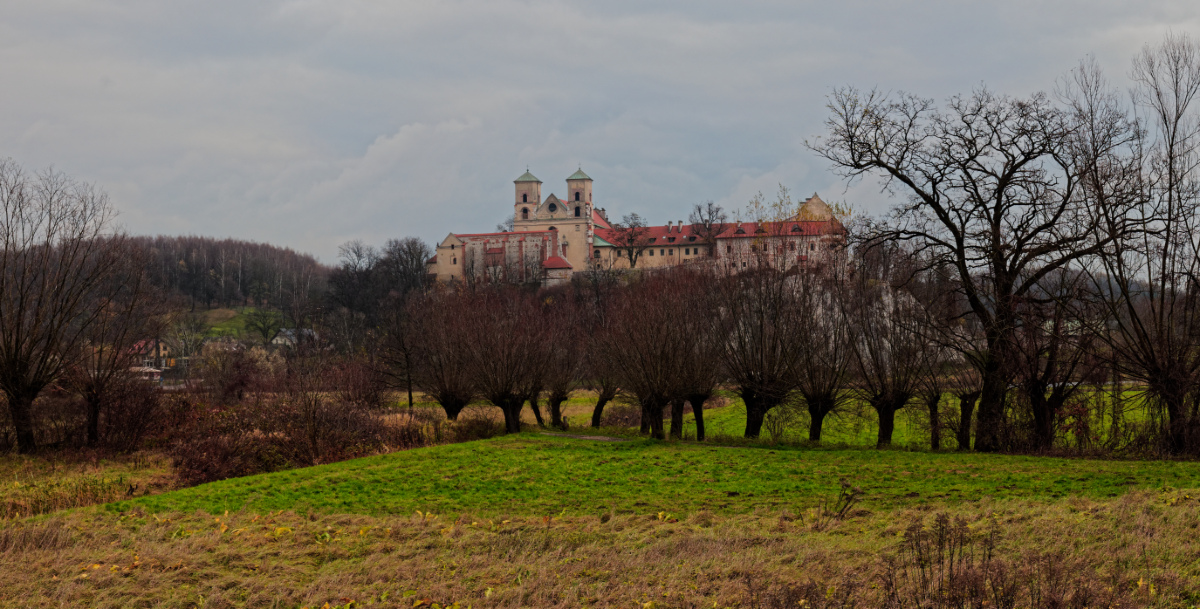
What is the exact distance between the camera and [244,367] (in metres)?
45.1

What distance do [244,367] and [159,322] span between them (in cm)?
1694

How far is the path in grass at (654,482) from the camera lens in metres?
15.9

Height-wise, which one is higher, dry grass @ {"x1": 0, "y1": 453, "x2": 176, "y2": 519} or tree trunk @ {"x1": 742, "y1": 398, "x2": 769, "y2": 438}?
tree trunk @ {"x1": 742, "y1": 398, "x2": 769, "y2": 438}

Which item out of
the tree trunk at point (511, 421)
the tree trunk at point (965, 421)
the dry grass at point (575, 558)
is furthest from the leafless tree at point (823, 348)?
the dry grass at point (575, 558)

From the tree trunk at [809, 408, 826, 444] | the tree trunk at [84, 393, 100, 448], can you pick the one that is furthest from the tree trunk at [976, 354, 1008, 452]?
the tree trunk at [84, 393, 100, 448]

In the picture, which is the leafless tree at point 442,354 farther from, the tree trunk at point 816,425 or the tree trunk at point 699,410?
the tree trunk at point 816,425

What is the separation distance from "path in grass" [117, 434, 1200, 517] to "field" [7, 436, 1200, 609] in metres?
0.11

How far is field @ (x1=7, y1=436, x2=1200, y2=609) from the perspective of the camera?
9562 millimetres

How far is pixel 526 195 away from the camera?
122250 mm

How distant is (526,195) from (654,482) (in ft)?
348

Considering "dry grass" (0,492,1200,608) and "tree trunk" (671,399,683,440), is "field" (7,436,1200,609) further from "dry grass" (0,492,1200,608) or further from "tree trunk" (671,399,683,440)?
"tree trunk" (671,399,683,440)

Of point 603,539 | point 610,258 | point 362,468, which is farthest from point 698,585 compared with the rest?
point 610,258

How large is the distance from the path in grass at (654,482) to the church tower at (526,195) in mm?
99447

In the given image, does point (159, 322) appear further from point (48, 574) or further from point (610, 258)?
point (610, 258)
